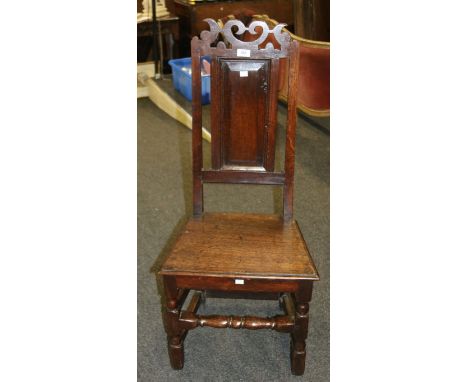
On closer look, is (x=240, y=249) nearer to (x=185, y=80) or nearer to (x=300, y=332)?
(x=300, y=332)

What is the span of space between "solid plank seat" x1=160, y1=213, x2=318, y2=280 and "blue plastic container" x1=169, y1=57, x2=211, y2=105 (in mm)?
2626

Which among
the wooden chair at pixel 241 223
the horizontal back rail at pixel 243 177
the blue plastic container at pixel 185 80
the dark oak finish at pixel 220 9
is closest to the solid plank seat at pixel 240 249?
the wooden chair at pixel 241 223

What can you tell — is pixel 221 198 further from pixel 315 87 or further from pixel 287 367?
pixel 287 367

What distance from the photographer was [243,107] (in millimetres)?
1763

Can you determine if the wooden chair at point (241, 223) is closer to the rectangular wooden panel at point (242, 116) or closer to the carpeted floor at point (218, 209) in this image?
the rectangular wooden panel at point (242, 116)

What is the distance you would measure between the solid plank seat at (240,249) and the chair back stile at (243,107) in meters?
0.09

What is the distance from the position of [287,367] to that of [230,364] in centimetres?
20

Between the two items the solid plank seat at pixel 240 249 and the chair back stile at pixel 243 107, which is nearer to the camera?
the solid plank seat at pixel 240 249

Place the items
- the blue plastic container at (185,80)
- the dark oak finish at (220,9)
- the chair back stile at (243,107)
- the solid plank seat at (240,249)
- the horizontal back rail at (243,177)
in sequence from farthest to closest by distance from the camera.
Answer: the dark oak finish at (220,9)
the blue plastic container at (185,80)
the horizontal back rail at (243,177)
the chair back stile at (243,107)
the solid plank seat at (240,249)

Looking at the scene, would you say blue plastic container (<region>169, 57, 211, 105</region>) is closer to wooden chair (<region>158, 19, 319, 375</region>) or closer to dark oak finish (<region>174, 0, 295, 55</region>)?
dark oak finish (<region>174, 0, 295, 55</region>)

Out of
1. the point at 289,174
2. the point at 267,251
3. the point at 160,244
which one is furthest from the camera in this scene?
the point at 160,244

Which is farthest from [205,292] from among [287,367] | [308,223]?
[308,223]

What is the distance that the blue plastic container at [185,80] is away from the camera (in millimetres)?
4352

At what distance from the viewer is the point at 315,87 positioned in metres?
3.47
